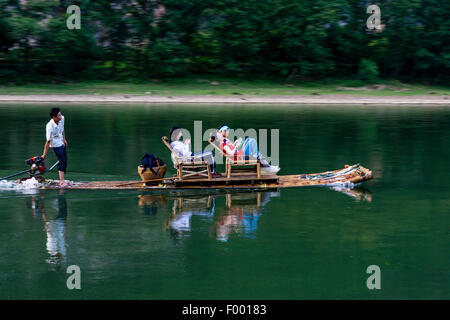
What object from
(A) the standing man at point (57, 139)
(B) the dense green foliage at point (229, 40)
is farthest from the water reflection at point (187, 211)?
(B) the dense green foliage at point (229, 40)

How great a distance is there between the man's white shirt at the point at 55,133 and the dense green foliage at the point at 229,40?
1214 inches

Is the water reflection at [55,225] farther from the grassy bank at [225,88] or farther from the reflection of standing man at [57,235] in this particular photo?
the grassy bank at [225,88]

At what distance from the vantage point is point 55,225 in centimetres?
1181

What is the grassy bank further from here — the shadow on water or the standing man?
the shadow on water

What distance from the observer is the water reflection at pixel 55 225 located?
33.4 ft

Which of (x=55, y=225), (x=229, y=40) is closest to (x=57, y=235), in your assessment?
(x=55, y=225)

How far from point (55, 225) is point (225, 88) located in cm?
3133

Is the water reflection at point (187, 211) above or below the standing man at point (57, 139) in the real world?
below

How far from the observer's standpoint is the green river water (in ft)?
29.9

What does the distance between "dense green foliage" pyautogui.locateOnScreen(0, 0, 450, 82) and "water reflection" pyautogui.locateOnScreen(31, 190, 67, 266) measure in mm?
31865
